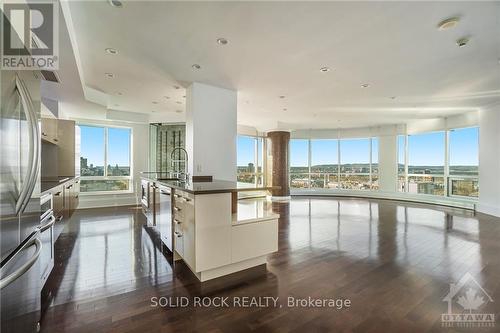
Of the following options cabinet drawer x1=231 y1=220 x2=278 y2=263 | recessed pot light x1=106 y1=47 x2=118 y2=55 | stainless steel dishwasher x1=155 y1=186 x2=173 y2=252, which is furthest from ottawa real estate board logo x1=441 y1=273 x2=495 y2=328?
recessed pot light x1=106 y1=47 x2=118 y2=55

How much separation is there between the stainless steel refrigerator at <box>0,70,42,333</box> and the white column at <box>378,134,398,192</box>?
1009cm

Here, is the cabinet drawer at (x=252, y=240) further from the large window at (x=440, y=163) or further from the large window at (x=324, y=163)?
the large window at (x=324, y=163)

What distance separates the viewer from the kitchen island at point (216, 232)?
2311 mm

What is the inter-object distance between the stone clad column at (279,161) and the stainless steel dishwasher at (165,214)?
5.76 m

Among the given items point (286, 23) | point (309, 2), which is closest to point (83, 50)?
point (286, 23)

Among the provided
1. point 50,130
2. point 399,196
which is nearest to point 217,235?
point 50,130

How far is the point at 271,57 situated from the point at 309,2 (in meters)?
1.12

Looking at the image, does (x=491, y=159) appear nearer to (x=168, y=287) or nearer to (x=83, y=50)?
(x=168, y=287)

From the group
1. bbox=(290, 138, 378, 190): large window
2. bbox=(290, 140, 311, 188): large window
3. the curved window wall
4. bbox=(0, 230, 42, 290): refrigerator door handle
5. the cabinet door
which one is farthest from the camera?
bbox=(290, 140, 311, 188): large window

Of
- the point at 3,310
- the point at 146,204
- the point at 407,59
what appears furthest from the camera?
the point at 146,204

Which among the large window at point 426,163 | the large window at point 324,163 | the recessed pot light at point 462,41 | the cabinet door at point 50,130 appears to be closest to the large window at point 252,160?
the large window at point 324,163

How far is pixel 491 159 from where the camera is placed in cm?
585

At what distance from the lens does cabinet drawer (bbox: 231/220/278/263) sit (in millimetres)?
2490

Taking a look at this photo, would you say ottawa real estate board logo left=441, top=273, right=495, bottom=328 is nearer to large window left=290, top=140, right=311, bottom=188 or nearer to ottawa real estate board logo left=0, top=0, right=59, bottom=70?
ottawa real estate board logo left=0, top=0, right=59, bottom=70
